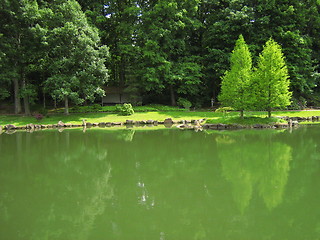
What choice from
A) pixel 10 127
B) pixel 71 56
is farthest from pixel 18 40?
pixel 10 127

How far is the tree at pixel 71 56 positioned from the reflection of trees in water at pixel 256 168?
744 inches

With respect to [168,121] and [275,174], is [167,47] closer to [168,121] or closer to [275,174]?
[168,121]

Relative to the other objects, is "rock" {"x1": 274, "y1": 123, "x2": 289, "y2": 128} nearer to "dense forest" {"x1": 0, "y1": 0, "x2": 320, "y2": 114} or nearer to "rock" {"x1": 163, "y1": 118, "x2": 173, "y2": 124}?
"rock" {"x1": 163, "y1": 118, "x2": 173, "y2": 124}

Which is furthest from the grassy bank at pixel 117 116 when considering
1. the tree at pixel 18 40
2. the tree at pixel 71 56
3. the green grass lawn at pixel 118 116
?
the tree at pixel 18 40

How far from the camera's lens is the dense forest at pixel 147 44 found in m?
29.5

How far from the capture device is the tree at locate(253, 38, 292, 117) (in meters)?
23.2

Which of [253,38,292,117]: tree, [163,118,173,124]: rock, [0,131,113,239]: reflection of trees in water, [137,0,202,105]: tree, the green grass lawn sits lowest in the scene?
[0,131,113,239]: reflection of trees in water

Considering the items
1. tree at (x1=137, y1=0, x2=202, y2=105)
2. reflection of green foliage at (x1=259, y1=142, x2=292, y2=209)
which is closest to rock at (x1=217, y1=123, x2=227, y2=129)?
reflection of green foliage at (x1=259, y1=142, x2=292, y2=209)

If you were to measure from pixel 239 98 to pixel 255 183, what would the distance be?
16786mm

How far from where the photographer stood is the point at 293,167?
964 cm

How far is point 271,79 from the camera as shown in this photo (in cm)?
2338

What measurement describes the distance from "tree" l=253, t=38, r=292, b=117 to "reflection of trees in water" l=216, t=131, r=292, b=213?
9372mm

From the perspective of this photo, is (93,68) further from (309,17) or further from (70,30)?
(309,17)

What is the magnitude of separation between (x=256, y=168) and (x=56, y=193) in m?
6.43
